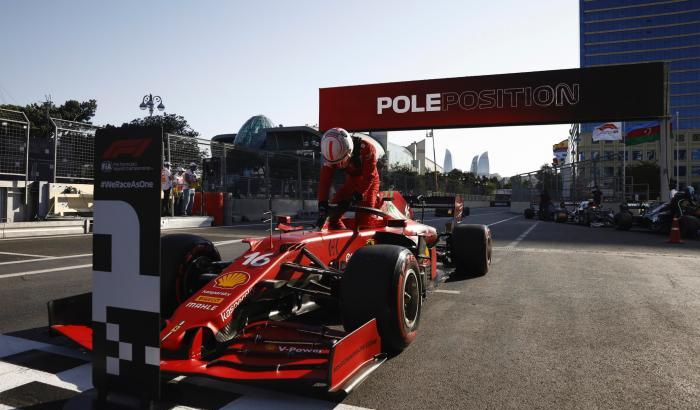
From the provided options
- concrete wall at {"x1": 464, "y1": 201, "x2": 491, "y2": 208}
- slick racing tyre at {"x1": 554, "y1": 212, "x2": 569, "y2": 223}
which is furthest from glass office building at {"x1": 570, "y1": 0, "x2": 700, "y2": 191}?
slick racing tyre at {"x1": 554, "y1": 212, "x2": 569, "y2": 223}

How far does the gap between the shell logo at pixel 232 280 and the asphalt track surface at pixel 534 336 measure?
2.29ft

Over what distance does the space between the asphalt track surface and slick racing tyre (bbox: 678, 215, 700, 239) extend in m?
7.63

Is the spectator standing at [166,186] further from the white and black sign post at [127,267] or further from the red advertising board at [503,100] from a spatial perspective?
the white and black sign post at [127,267]

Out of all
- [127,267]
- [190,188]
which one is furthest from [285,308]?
[190,188]

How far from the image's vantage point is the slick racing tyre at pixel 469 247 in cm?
626

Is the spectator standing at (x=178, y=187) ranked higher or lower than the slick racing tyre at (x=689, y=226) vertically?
higher

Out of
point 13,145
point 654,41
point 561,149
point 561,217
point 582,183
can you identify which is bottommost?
point 561,217

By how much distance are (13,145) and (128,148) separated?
43.5 ft

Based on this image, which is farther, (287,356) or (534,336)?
(534,336)

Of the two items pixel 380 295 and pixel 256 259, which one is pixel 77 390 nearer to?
pixel 256 259

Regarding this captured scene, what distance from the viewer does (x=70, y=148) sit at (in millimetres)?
13602

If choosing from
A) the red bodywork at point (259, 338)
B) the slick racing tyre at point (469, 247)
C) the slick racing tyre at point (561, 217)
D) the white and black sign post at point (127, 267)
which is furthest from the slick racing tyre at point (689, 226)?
the white and black sign post at point (127, 267)

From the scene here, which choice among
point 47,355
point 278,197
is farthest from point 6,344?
point 278,197

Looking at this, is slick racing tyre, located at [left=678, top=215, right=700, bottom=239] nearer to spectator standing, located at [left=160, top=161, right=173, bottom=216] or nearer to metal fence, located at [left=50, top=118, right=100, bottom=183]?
spectator standing, located at [left=160, top=161, right=173, bottom=216]
